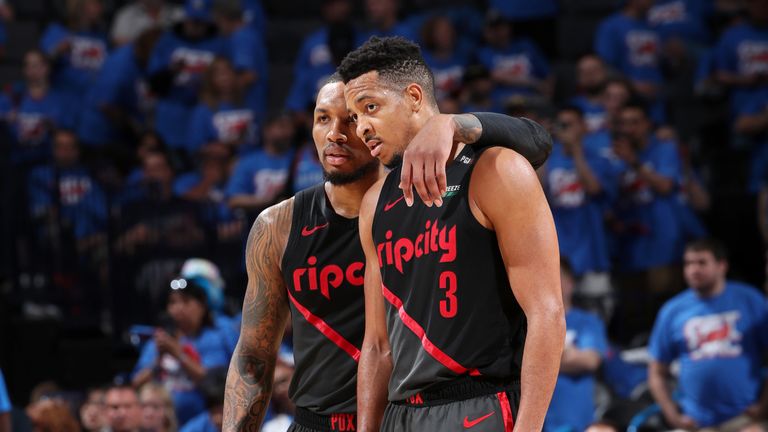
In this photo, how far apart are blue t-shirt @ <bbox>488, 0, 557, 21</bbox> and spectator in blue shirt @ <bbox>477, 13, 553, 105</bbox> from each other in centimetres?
29

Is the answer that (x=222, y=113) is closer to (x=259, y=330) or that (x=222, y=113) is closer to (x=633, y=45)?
(x=633, y=45)

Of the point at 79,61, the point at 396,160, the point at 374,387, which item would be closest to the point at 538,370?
the point at 374,387

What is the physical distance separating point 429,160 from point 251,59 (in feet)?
26.5

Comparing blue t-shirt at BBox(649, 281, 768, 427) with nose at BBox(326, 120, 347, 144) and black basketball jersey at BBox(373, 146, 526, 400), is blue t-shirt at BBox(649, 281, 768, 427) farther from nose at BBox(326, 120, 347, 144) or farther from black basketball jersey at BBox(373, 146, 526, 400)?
black basketball jersey at BBox(373, 146, 526, 400)

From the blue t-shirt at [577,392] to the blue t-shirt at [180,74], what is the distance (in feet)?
15.3

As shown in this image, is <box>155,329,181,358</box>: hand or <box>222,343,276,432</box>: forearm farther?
<box>155,329,181,358</box>: hand

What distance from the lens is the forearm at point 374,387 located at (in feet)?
11.5

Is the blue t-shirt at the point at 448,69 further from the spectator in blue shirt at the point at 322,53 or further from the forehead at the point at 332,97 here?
the forehead at the point at 332,97

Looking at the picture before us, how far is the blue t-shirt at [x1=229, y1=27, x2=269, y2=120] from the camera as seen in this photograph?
10922 millimetres

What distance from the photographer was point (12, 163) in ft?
30.4

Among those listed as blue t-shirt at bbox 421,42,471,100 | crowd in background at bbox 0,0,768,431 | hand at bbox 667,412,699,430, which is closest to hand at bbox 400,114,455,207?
crowd in background at bbox 0,0,768,431

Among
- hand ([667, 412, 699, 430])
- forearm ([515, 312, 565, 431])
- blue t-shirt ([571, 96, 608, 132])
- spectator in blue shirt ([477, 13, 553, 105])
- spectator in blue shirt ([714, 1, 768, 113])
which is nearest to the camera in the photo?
forearm ([515, 312, 565, 431])

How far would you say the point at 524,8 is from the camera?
11.6 metres

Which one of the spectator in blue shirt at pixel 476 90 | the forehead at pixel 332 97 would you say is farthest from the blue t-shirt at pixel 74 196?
the forehead at pixel 332 97
